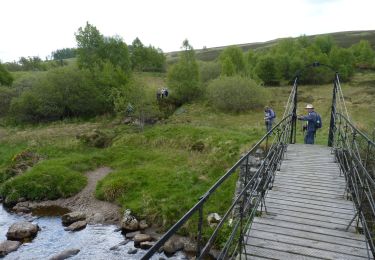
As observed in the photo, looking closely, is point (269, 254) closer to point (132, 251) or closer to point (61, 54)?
point (132, 251)

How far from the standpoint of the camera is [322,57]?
54.6 metres

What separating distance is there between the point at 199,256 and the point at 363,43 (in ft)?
250

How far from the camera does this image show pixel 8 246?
15.2 m

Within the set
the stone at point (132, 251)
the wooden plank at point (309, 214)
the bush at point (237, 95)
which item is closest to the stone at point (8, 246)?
the stone at point (132, 251)

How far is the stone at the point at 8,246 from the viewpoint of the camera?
1485cm

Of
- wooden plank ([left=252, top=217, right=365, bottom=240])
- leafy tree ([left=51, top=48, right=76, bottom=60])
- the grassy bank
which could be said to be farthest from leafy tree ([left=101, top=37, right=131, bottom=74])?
leafy tree ([left=51, top=48, right=76, bottom=60])

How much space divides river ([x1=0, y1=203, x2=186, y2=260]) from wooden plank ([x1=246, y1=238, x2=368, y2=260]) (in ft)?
27.3

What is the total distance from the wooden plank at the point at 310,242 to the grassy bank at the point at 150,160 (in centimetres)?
976

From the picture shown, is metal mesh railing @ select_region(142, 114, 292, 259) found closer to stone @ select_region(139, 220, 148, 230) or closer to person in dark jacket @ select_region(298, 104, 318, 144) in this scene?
person in dark jacket @ select_region(298, 104, 318, 144)

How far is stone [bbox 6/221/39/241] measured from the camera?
634 inches

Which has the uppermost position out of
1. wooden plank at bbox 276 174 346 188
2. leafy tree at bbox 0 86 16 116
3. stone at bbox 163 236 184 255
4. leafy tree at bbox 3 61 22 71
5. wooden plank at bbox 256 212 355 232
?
leafy tree at bbox 3 61 22 71

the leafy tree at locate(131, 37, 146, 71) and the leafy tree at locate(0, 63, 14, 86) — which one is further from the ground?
the leafy tree at locate(131, 37, 146, 71)

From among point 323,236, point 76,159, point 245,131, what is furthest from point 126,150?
point 323,236

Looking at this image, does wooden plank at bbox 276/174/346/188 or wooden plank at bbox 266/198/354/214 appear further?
wooden plank at bbox 276/174/346/188
